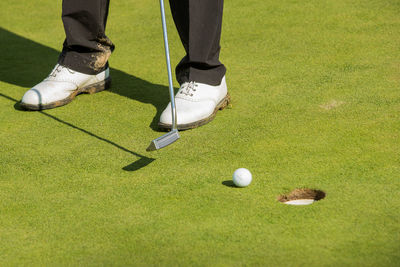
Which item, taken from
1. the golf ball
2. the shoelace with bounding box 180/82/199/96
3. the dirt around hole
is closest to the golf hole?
the dirt around hole

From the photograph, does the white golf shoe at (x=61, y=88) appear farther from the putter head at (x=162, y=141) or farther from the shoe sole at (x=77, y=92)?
the putter head at (x=162, y=141)

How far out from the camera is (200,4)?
265 cm

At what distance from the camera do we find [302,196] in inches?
75.4

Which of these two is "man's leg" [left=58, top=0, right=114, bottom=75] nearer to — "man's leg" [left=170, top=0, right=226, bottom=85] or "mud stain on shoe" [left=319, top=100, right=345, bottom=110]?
"man's leg" [left=170, top=0, right=226, bottom=85]

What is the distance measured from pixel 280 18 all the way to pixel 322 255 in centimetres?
280

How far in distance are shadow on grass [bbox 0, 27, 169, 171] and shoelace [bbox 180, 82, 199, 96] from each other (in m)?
0.16

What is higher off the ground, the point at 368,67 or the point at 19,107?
the point at 368,67

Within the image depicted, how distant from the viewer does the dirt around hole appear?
1.89m

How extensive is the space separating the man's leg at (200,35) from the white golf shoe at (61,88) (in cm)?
57

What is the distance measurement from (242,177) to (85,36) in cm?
152

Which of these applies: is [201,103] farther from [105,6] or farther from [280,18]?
[280,18]

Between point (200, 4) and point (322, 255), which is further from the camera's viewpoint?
point (200, 4)

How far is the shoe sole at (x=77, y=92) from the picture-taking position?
2.84 meters

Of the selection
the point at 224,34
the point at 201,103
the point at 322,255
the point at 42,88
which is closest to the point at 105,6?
the point at 42,88
